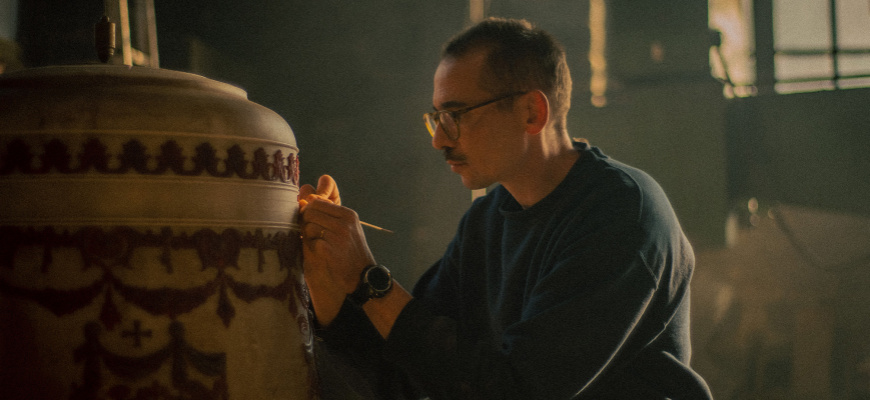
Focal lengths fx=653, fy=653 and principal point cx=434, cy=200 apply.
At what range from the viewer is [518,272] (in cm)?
138

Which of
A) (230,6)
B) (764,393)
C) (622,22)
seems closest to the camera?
(230,6)

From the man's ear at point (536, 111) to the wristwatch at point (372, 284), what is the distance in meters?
0.53

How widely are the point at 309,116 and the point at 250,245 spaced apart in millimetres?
1236

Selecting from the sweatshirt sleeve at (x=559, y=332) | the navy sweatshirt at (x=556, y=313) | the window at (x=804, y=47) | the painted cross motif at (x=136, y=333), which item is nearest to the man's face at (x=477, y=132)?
the navy sweatshirt at (x=556, y=313)

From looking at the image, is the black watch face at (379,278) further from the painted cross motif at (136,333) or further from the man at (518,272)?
the painted cross motif at (136,333)

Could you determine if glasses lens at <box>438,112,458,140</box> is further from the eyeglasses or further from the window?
the window

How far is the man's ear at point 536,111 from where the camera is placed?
4.68 ft

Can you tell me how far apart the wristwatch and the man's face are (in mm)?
384

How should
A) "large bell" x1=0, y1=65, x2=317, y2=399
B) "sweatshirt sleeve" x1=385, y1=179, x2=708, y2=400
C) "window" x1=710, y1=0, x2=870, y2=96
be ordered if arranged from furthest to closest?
"window" x1=710, y1=0, x2=870, y2=96 → "sweatshirt sleeve" x1=385, y1=179, x2=708, y2=400 → "large bell" x1=0, y1=65, x2=317, y2=399

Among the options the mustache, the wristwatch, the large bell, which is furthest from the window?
the large bell

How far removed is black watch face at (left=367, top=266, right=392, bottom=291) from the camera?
108 centimetres

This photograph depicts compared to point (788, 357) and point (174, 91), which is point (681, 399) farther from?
point (788, 357)

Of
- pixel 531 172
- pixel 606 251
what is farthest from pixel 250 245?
pixel 531 172

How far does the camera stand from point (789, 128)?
4406 millimetres
